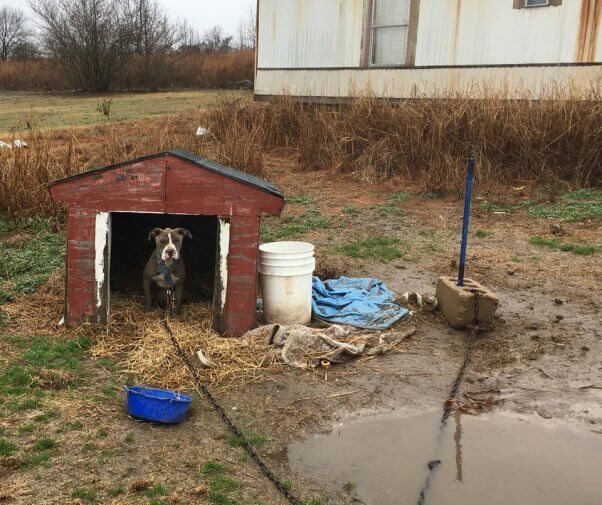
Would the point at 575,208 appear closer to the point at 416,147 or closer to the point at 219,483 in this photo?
the point at 416,147

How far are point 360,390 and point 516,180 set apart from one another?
791 centimetres

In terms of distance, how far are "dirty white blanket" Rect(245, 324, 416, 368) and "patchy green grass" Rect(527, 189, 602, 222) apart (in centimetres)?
537

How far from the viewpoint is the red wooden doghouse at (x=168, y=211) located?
5.30 meters

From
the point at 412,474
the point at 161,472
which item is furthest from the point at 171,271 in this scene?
the point at 412,474

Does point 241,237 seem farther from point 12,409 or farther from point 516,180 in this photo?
point 516,180

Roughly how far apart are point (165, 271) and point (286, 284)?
1069 millimetres

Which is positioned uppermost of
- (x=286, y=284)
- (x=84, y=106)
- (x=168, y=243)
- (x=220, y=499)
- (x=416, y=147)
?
(x=84, y=106)

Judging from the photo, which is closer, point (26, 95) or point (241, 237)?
point (241, 237)

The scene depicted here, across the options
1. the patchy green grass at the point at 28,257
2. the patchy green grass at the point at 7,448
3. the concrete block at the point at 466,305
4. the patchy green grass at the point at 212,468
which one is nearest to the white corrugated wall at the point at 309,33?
the patchy green grass at the point at 28,257

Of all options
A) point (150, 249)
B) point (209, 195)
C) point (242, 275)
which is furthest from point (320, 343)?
point (150, 249)

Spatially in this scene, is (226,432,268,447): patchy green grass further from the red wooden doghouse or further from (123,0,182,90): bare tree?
(123,0,182,90): bare tree

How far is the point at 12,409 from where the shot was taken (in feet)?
13.5

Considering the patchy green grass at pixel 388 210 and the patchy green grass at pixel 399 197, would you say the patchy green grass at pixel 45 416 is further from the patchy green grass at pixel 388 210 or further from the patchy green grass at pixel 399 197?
the patchy green grass at pixel 399 197

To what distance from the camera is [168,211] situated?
211 inches
